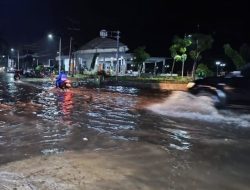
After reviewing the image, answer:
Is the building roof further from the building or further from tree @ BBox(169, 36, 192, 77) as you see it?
tree @ BBox(169, 36, 192, 77)

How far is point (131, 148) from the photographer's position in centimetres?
937

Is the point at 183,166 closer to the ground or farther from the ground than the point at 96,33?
closer to the ground

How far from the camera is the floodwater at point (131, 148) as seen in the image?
679 cm

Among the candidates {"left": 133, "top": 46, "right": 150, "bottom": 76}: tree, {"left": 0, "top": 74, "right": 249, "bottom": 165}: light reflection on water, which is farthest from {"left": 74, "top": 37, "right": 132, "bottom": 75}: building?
{"left": 0, "top": 74, "right": 249, "bottom": 165}: light reflection on water

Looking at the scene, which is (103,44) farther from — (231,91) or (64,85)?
(231,91)

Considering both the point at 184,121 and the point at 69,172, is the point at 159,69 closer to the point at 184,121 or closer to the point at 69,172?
the point at 184,121

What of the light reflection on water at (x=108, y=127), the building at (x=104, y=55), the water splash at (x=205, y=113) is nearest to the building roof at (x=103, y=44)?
the building at (x=104, y=55)

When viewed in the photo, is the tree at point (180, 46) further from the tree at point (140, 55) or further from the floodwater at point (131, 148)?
the floodwater at point (131, 148)

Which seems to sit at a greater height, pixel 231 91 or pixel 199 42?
pixel 199 42

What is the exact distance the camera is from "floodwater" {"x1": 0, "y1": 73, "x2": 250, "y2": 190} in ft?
22.3

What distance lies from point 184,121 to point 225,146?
414 centimetres

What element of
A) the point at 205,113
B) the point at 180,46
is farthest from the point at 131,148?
the point at 180,46

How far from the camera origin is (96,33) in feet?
314

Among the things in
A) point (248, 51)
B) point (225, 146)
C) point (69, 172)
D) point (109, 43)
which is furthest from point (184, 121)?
point (109, 43)
